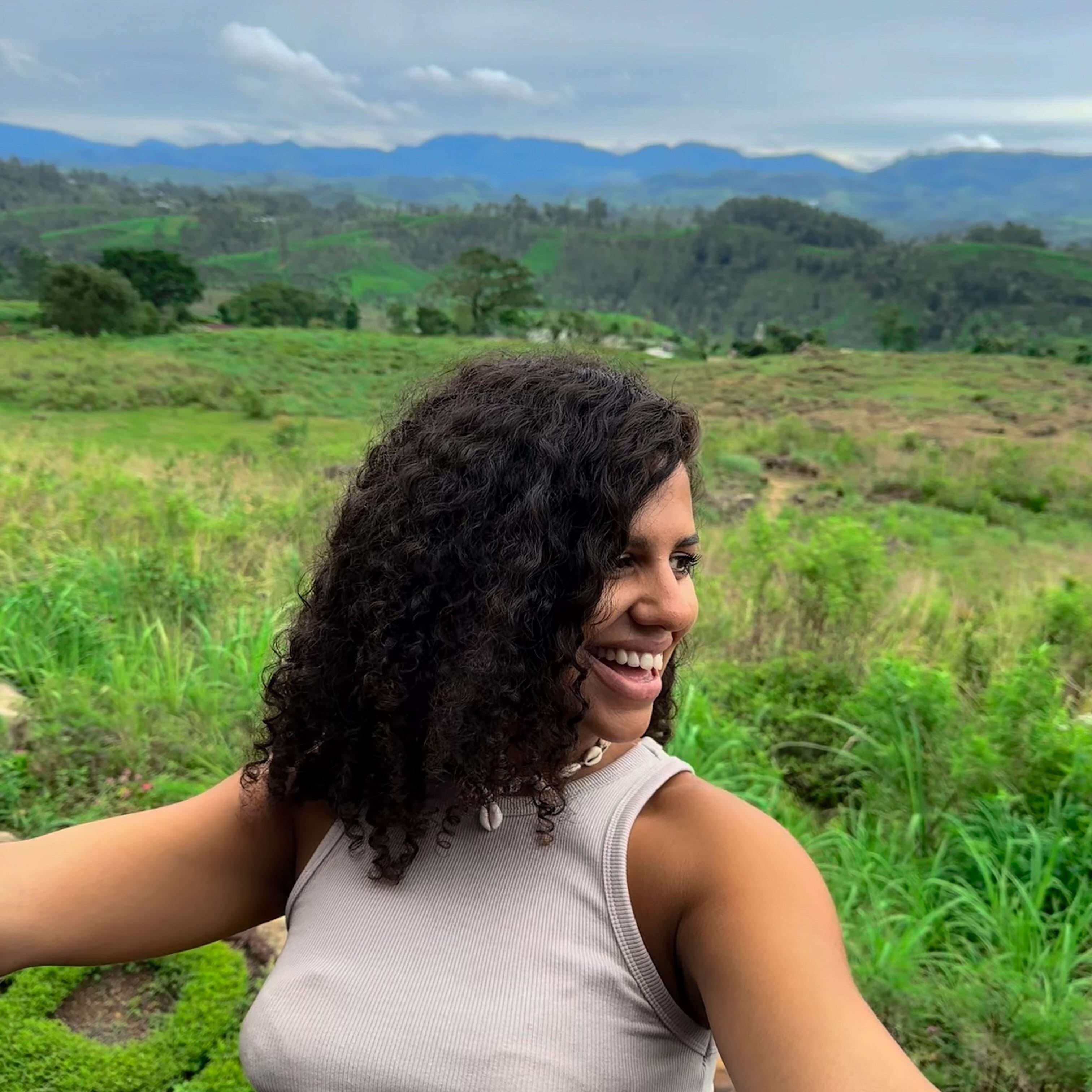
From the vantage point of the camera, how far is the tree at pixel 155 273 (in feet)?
120

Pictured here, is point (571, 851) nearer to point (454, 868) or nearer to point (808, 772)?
point (454, 868)

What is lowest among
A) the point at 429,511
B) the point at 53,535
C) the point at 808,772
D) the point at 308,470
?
the point at 308,470

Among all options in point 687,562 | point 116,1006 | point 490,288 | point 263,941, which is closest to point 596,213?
point 490,288

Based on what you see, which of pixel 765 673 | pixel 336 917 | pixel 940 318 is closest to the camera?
pixel 336 917

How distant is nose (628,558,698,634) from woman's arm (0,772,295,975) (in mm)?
492

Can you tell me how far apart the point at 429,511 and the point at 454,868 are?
1.17ft

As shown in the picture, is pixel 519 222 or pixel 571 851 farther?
pixel 519 222

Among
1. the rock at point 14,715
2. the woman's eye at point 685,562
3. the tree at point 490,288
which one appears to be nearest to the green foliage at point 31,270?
the tree at point 490,288

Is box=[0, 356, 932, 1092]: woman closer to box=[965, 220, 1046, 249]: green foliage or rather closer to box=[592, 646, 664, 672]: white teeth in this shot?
box=[592, 646, 664, 672]: white teeth

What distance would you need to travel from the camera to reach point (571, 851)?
883 millimetres

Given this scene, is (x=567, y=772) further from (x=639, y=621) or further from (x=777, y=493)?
(x=777, y=493)

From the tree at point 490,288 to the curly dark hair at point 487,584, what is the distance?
43.8 m

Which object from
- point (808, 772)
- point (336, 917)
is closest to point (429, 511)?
point (336, 917)

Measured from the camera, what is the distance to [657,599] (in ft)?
2.99
